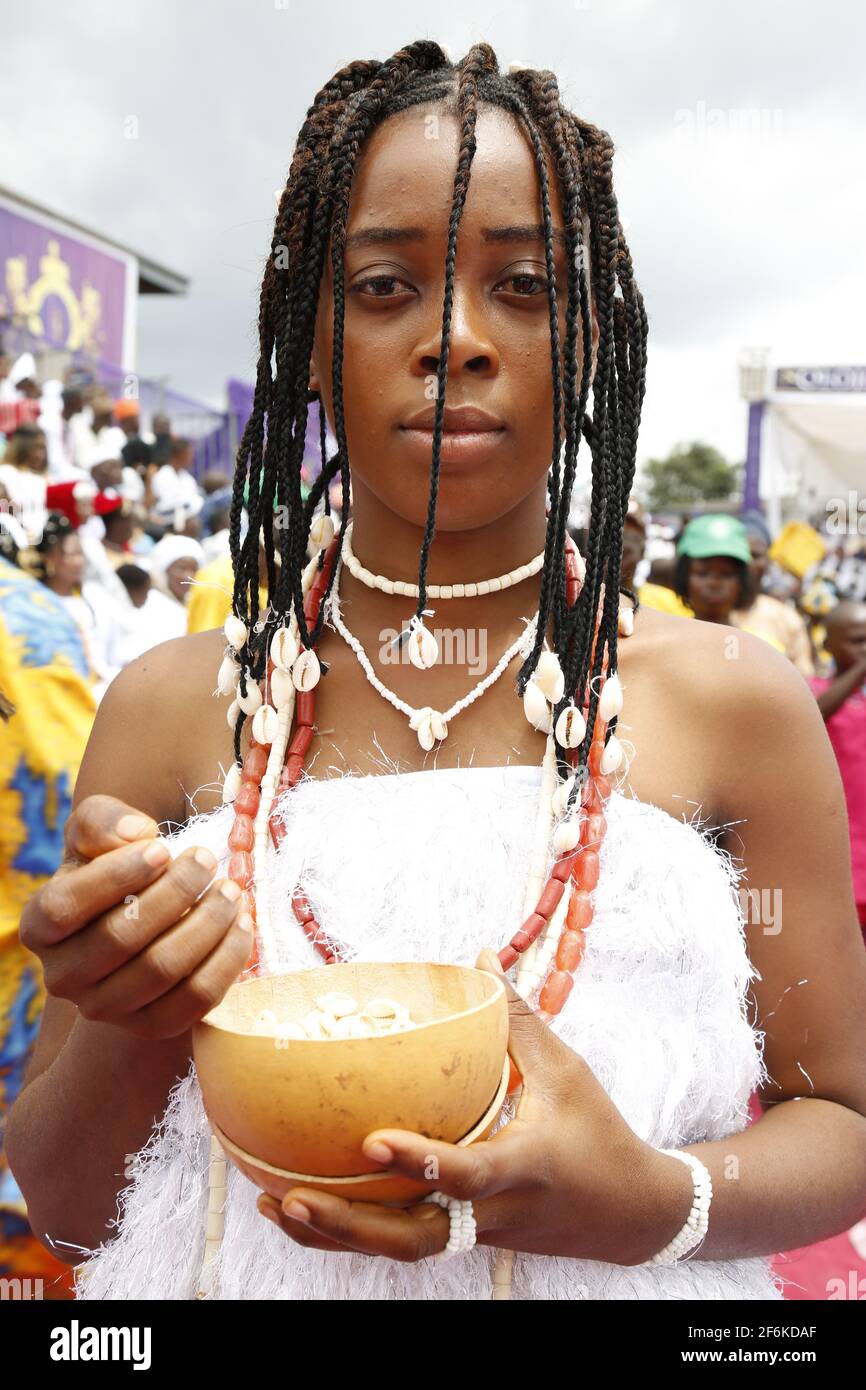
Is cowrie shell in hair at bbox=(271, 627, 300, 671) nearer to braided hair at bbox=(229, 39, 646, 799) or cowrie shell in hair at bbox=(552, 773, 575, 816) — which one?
braided hair at bbox=(229, 39, 646, 799)

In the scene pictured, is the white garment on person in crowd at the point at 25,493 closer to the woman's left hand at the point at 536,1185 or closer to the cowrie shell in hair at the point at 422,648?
the cowrie shell in hair at the point at 422,648

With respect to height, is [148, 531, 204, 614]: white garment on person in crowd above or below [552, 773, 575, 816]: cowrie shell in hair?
above

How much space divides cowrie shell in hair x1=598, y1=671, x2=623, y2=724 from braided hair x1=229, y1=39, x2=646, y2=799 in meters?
0.02

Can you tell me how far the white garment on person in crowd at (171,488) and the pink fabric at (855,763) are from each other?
775cm

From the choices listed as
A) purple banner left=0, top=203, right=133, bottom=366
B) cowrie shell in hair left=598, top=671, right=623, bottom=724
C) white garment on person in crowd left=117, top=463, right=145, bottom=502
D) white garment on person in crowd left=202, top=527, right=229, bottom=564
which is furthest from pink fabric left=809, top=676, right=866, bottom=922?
purple banner left=0, top=203, right=133, bottom=366

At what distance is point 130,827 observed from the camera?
111cm

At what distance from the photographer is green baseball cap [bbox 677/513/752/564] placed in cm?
587

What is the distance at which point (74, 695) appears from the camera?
2.76m

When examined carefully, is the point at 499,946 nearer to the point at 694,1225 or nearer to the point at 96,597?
the point at 694,1225
